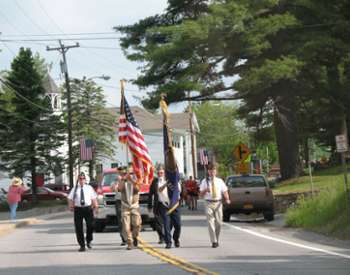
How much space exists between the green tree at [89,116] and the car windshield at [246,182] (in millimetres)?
41485

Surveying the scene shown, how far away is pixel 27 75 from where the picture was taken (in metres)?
52.5

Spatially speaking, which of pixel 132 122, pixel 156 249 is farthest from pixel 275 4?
pixel 156 249

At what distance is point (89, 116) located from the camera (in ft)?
234

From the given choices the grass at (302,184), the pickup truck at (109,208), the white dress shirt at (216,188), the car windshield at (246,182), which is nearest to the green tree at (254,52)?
the grass at (302,184)

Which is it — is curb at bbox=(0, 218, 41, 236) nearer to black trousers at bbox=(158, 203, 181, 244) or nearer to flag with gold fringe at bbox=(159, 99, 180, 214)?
black trousers at bbox=(158, 203, 181, 244)

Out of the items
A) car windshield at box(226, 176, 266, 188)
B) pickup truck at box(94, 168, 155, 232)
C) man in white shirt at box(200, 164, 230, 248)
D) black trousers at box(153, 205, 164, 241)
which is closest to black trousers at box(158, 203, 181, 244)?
black trousers at box(153, 205, 164, 241)

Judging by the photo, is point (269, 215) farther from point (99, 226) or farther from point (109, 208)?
point (109, 208)

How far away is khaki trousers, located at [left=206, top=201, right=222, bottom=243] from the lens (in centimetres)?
1736

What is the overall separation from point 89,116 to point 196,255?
5649 cm

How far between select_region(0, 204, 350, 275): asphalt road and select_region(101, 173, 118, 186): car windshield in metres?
2.00

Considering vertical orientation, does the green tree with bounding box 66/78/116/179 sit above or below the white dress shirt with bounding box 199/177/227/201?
above

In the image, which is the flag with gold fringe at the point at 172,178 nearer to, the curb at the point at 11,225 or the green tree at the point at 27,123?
the curb at the point at 11,225

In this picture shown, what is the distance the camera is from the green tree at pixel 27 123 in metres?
52.3

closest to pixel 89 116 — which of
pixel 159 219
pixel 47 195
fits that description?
pixel 47 195
